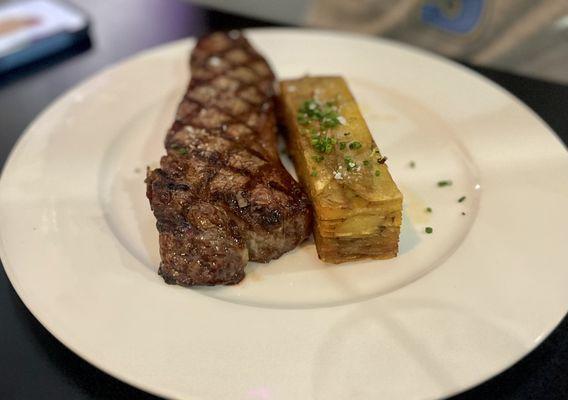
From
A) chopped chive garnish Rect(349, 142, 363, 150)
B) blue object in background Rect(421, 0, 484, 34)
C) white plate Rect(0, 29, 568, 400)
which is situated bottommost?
white plate Rect(0, 29, 568, 400)

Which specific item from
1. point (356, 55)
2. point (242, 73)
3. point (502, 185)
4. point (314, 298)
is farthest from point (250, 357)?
point (356, 55)

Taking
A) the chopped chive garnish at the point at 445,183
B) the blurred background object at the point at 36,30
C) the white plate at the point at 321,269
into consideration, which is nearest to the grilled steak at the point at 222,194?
the white plate at the point at 321,269

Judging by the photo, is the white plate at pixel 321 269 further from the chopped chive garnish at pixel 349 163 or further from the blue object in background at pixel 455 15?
the blue object in background at pixel 455 15

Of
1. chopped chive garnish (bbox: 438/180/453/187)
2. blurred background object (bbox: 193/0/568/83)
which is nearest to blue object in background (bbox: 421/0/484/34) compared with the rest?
blurred background object (bbox: 193/0/568/83)

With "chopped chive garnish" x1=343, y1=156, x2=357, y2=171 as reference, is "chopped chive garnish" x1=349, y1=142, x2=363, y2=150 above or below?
above

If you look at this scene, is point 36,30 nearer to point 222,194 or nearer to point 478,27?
point 222,194

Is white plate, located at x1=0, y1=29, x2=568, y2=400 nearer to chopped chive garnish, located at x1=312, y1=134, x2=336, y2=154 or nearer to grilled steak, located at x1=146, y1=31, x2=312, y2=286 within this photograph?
grilled steak, located at x1=146, y1=31, x2=312, y2=286
